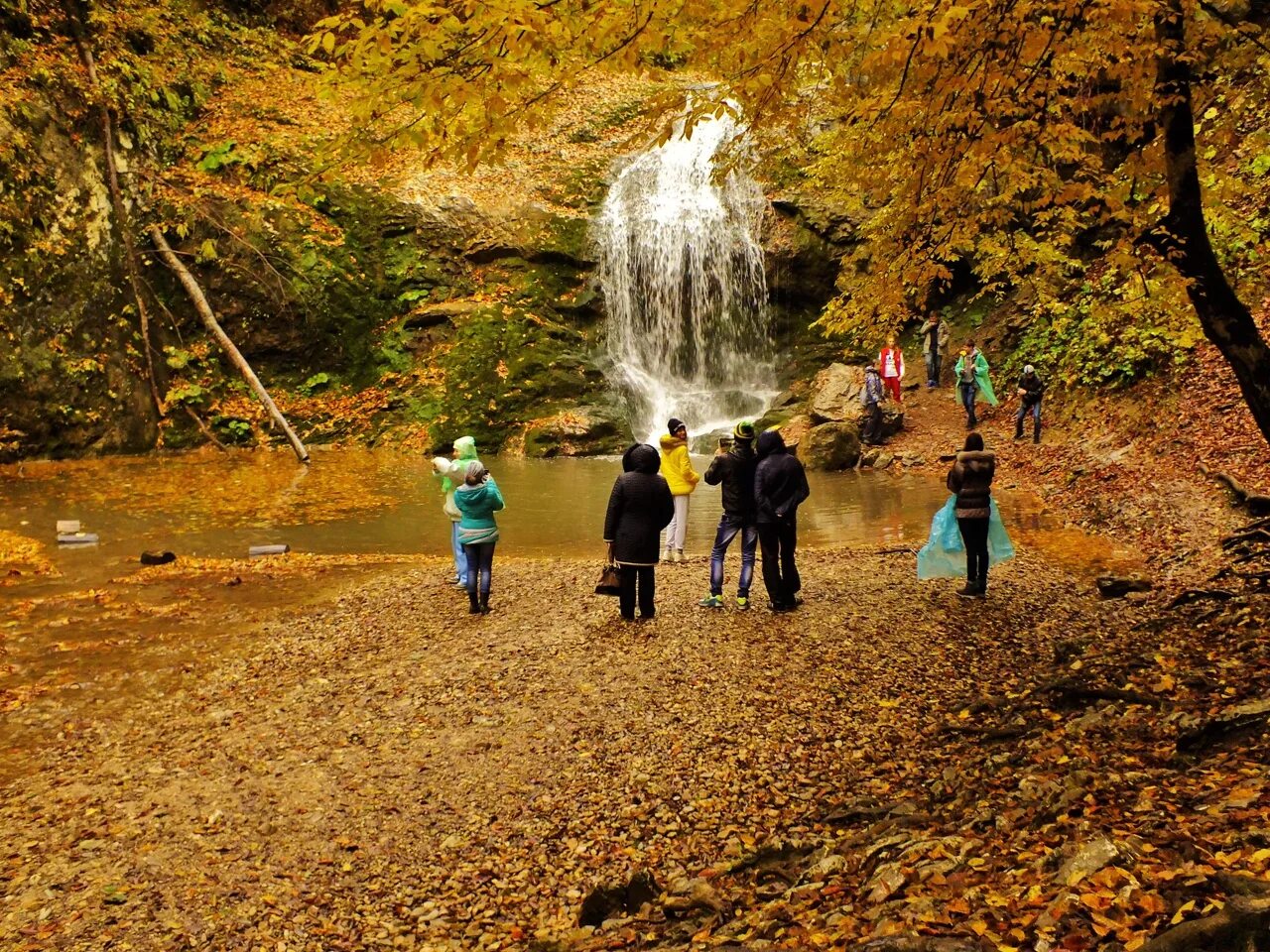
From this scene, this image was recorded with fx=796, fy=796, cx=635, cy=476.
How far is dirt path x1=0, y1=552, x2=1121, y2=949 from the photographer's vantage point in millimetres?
3967

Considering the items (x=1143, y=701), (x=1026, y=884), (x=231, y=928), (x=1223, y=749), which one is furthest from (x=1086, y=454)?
(x=231, y=928)

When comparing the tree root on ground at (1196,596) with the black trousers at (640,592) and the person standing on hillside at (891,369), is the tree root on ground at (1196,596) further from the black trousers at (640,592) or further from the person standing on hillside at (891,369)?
the person standing on hillside at (891,369)

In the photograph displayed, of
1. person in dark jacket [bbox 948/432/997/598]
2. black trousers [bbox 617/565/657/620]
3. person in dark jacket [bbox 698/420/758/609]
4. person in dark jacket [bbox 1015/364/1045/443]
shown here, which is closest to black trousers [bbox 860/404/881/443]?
person in dark jacket [bbox 1015/364/1045/443]

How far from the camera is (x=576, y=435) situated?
20.3m

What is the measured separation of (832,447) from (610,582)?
10.8m

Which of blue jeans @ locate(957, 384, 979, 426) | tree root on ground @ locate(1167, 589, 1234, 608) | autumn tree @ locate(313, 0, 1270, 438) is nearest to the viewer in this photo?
autumn tree @ locate(313, 0, 1270, 438)

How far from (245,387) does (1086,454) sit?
63.9ft

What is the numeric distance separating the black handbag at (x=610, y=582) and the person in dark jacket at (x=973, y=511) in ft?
11.2

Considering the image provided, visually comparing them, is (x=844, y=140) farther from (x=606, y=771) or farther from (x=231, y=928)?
(x=231, y=928)

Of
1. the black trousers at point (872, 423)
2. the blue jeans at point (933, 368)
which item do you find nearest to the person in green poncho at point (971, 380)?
the black trousers at point (872, 423)

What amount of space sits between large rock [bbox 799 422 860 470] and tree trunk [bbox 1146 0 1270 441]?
11.9m

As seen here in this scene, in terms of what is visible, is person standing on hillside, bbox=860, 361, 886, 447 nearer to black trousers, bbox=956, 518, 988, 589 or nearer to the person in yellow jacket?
the person in yellow jacket

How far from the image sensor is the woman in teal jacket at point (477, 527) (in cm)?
813

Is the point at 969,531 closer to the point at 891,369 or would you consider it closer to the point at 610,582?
the point at 610,582
